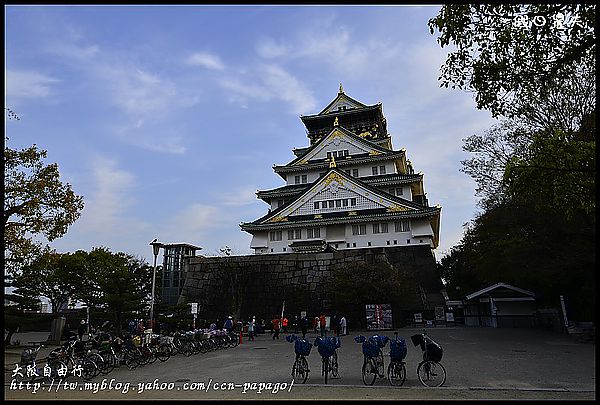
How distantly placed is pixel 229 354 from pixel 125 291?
6.00 meters

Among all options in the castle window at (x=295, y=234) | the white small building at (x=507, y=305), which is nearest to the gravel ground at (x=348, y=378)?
the white small building at (x=507, y=305)

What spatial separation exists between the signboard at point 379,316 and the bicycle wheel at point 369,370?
12.6 meters

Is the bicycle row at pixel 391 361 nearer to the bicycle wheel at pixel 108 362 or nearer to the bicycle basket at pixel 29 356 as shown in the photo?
the bicycle wheel at pixel 108 362

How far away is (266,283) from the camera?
28.4 m

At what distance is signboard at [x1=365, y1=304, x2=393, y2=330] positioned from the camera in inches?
862

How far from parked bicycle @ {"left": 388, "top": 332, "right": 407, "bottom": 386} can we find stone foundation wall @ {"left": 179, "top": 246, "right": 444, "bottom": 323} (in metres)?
16.5

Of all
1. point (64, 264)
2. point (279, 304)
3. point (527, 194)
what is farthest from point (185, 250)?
point (527, 194)

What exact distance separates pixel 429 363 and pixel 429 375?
0.38 m

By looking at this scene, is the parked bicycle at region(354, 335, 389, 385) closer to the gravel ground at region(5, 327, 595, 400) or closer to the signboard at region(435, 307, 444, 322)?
the gravel ground at region(5, 327, 595, 400)

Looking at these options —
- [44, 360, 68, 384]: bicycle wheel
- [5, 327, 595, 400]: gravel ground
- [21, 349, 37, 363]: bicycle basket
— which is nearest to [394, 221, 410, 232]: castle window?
[5, 327, 595, 400]: gravel ground

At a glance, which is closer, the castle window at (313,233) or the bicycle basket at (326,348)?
the bicycle basket at (326,348)

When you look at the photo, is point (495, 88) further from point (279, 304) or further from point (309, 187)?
point (309, 187)

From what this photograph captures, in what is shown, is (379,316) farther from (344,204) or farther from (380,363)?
(344,204)

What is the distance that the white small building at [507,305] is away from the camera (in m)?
24.2
